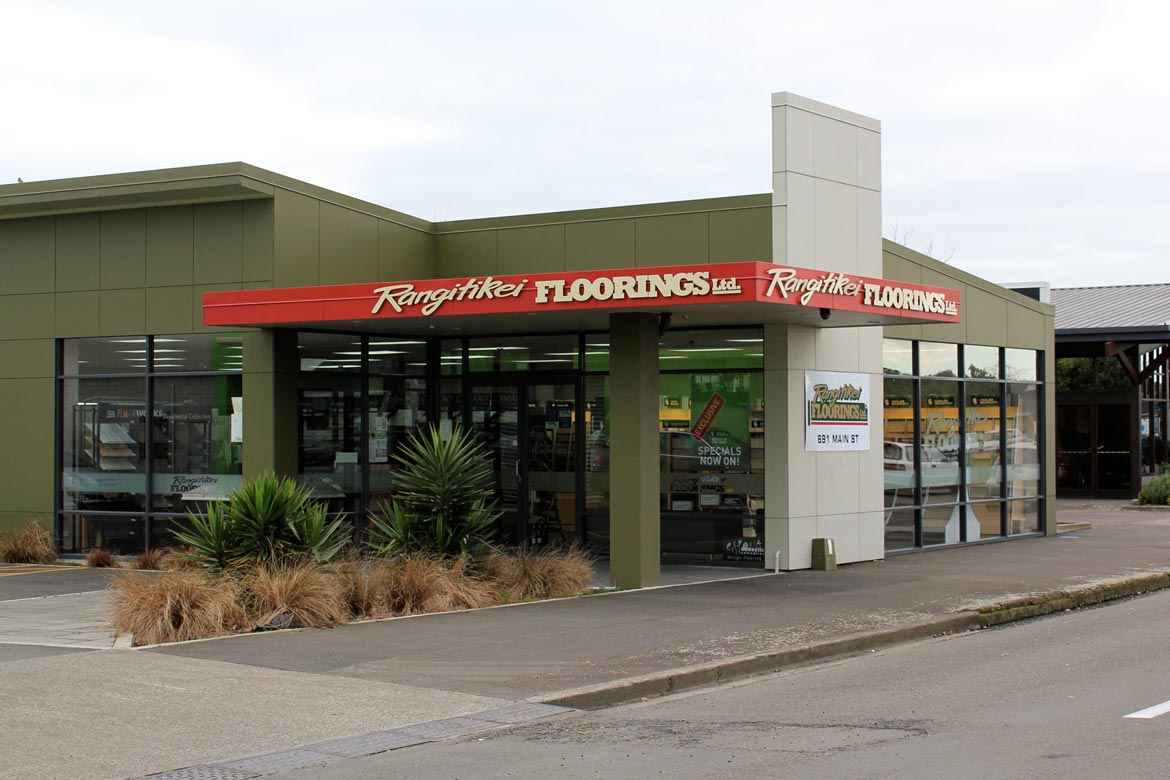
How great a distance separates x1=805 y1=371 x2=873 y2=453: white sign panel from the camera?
58.0ft

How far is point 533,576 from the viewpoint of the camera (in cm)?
1466

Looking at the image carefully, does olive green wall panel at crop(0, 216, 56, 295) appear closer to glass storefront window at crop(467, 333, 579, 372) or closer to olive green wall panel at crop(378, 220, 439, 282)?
olive green wall panel at crop(378, 220, 439, 282)

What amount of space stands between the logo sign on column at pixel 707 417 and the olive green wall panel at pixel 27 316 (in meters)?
9.77

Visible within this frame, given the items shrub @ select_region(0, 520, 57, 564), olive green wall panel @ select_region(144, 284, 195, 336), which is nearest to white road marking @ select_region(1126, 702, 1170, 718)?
olive green wall panel @ select_region(144, 284, 195, 336)

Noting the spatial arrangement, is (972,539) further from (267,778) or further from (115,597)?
(267,778)

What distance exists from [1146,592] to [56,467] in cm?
1549

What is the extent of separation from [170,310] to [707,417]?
25.8 feet

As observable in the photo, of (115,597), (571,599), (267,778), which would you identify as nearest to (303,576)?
(115,597)

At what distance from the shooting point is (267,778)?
284 inches

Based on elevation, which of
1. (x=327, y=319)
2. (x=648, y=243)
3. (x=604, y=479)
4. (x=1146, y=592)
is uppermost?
(x=648, y=243)

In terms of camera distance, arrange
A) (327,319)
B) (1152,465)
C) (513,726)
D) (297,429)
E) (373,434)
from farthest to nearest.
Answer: (1152,465), (373,434), (297,429), (327,319), (513,726)

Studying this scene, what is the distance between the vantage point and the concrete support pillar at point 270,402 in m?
17.2

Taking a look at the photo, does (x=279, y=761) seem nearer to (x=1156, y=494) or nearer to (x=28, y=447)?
(x=28, y=447)

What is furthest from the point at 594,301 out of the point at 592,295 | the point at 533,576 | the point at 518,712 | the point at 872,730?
the point at 872,730
